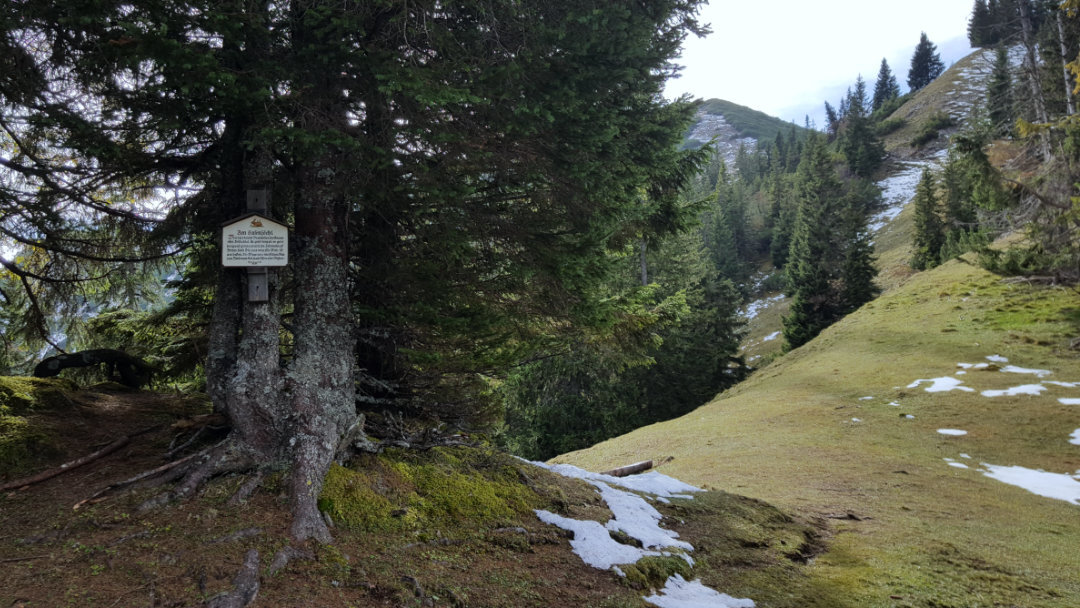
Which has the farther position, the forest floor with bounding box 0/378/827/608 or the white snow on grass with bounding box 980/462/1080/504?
the white snow on grass with bounding box 980/462/1080/504

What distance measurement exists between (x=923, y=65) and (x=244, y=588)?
17286 cm

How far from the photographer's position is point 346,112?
17.5ft

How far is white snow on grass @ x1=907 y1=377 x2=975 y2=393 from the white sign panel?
23801 mm

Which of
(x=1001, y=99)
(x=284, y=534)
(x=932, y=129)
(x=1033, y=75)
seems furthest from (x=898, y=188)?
(x=284, y=534)

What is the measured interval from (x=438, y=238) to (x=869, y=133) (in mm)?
99959

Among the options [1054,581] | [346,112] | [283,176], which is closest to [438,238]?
[346,112]

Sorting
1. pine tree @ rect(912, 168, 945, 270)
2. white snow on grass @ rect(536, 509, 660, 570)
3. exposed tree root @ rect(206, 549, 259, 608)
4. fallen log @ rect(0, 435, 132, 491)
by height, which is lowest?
white snow on grass @ rect(536, 509, 660, 570)

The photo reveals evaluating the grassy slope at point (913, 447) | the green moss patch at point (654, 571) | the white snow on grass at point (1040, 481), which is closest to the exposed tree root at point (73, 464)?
the green moss patch at point (654, 571)

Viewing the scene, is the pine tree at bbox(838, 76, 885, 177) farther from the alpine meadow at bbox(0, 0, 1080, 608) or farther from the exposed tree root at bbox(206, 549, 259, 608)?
the exposed tree root at bbox(206, 549, 259, 608)

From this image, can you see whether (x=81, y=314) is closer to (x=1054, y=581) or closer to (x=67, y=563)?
(x=67, y=563)

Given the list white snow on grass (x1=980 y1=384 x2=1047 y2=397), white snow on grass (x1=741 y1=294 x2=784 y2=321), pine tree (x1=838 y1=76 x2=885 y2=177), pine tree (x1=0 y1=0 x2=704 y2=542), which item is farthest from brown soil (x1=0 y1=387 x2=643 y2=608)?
pine tree (x1=838 y1=76 x2=885 y2=177)

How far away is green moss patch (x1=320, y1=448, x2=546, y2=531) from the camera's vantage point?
16.3 feet

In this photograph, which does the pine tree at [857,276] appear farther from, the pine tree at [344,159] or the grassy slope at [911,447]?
the pine tree at [344,159]

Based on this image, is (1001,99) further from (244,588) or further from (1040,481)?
(244,588)
